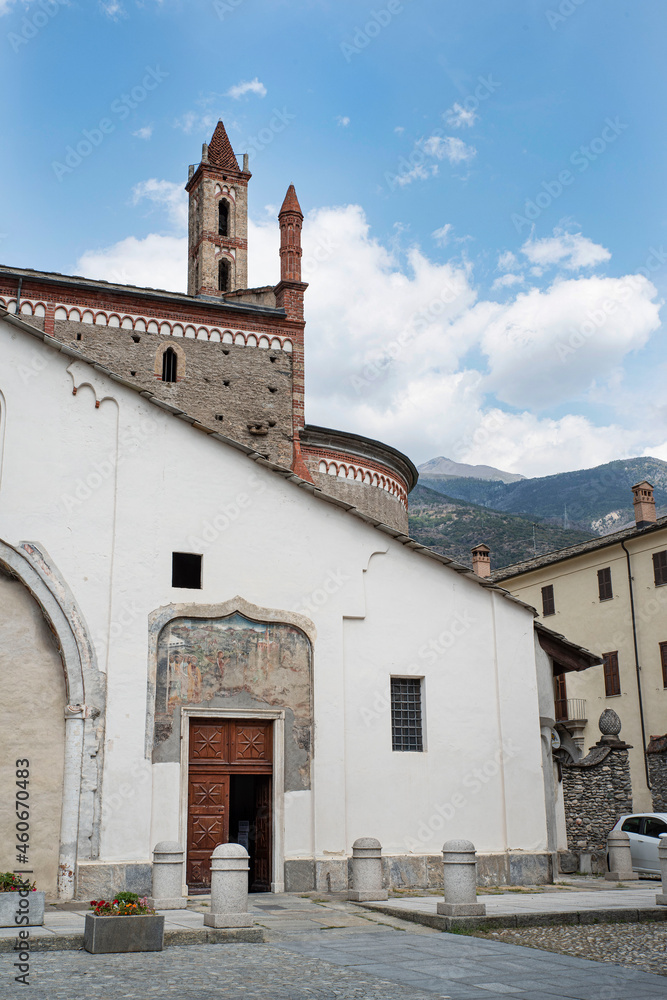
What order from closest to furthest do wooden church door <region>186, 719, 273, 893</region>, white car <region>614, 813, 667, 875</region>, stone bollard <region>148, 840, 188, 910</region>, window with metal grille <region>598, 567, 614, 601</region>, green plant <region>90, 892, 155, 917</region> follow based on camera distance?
green plant <region>90, 892, 155, 917</region> → stone bollard <region>148, 840, 188, 910</region> → wooden church door <region>186, 719, 273, 893</region> → white car <region>614, 813, 667, 875</region> → window with metal grille <region>598, 567, 614, 601</region>

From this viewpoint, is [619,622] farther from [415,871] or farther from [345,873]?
[345,873]

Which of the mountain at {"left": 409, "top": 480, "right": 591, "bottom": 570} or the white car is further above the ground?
the mountain at {"left": 409, "top": 480, "right": 591, "bottom": 570}

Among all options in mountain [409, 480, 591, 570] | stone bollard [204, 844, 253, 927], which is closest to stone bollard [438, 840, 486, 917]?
stone bollard [204, 844, 253, 927]

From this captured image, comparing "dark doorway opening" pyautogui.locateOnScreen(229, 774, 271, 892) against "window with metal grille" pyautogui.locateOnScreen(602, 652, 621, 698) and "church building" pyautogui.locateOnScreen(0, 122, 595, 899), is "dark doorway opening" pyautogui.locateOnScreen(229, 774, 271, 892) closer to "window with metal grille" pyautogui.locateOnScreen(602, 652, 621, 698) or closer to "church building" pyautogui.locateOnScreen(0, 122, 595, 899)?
"church building" pyautogui.locateOnScreen(0, 122, 595, 899)

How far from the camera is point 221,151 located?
43.8 m

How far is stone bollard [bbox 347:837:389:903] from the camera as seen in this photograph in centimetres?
1386

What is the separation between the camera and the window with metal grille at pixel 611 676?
1410 inches

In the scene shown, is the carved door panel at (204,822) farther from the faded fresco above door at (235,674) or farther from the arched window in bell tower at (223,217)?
the arched window in bell tower at (223,217)

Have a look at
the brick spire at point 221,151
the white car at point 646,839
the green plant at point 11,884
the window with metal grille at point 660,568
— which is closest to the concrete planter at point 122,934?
the green plant at point 11,884

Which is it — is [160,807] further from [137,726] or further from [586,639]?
[586,639]

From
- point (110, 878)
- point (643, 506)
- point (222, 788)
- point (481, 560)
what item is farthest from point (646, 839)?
point (481, 560)

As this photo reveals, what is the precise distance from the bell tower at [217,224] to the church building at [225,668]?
26.1 metres

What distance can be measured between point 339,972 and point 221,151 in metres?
41.6

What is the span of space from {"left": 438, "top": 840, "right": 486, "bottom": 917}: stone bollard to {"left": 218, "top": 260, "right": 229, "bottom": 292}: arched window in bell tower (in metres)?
33.6
